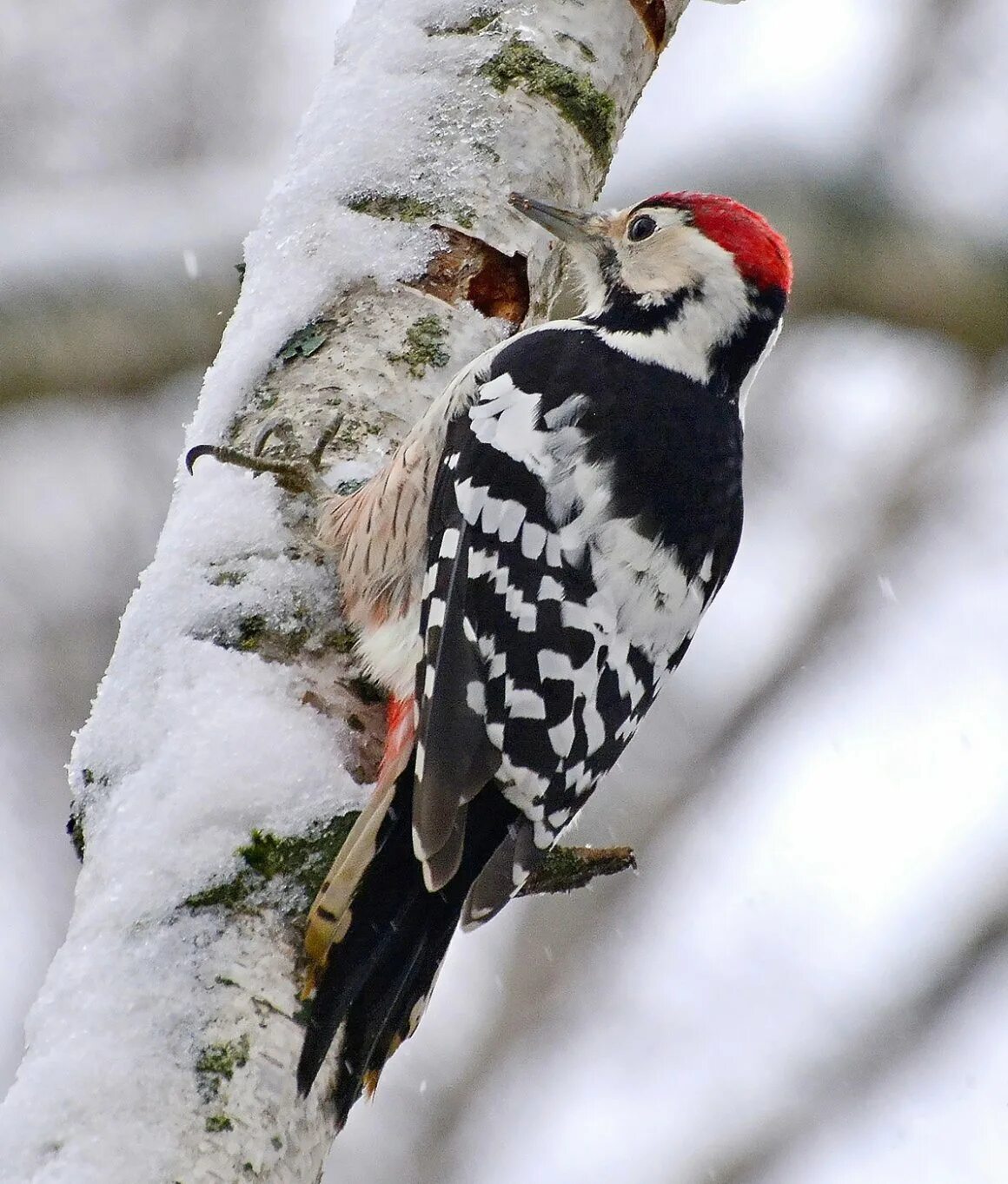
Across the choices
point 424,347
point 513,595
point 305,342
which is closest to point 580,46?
point 424,347

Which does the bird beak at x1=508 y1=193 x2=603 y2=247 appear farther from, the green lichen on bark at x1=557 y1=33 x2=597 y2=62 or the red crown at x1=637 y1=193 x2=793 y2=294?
the green lichen on bark at x1=557 y1=33 x2=597 y2=62

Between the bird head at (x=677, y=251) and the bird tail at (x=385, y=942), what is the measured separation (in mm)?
1288

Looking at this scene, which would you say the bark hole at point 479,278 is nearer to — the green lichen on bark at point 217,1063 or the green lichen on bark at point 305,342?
the green lichen on bark at point 305,342

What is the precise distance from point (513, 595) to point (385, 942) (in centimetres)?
63

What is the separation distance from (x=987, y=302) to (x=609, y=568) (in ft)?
6.30

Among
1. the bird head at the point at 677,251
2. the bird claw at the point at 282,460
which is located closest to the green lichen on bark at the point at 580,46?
the bird head at the point at 677,251

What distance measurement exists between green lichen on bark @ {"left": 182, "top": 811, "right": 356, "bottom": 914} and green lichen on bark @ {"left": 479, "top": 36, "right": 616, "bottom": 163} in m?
1.64

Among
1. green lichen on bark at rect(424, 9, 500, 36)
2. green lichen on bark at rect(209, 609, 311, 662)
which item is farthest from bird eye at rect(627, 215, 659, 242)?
green lichen on bark at rect(209, 609, 311, 662)

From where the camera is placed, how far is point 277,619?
7.25ft

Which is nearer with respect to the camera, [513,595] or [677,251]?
[513,595]

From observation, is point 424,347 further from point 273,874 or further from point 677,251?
point 273,874

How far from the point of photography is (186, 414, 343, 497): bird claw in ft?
7.86

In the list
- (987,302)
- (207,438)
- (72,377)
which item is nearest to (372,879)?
(207,438)

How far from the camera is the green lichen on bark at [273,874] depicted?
5.74 ft
